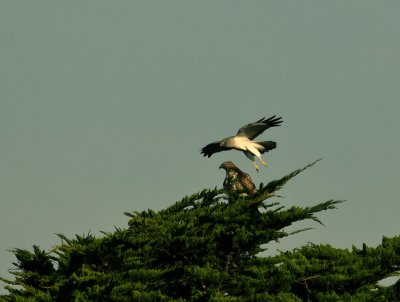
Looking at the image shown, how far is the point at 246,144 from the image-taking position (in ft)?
95.7

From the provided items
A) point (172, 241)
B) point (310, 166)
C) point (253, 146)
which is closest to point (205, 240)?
point (172, 241)

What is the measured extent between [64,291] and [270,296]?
12.5 ft

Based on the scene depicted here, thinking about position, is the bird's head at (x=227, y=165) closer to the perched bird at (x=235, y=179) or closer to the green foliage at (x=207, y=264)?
the perched bird at (x=235, y=179)

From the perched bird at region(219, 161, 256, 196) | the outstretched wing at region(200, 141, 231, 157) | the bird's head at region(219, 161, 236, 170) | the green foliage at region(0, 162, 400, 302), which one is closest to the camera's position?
the green foliage at region(0, 162, 400, 302)

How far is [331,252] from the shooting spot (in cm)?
2667

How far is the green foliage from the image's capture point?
24.2 meters

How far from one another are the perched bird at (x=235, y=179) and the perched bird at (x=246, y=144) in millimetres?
783

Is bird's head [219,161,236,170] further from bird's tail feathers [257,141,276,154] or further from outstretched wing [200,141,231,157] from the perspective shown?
bird's tail feathers [257,141,276,154]

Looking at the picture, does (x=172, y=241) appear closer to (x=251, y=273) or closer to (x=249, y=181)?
(x=251, y=273)

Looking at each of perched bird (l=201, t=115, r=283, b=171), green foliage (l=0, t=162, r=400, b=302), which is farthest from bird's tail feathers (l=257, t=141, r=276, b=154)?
green foliage (l=0, t=162, r=400, b=302)

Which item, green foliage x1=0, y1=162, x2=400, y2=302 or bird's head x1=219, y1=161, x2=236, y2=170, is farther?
bird's head x1=219, y1=161, x2=236, y2=170

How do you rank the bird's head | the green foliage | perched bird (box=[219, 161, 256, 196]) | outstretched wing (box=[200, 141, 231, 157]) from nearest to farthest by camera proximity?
the green foliage, perched bird (box=[219, 161, 256, 196]), the bird's head, outstretched wing (box=[200, 141, 231, 157])

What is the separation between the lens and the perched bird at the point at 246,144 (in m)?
29.1

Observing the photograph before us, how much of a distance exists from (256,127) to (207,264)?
546 centimetres
